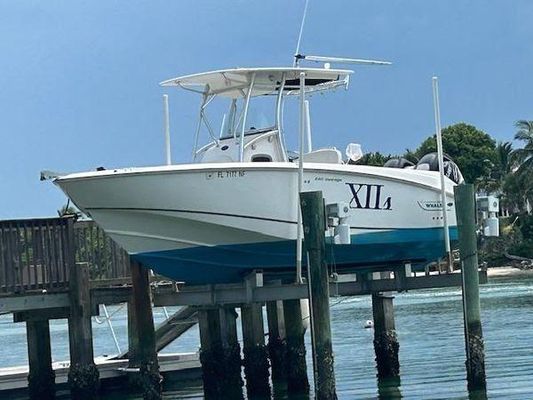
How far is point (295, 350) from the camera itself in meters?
23.8

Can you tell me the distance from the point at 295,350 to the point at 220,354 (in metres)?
1.58

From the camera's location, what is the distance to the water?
2492 centimetres

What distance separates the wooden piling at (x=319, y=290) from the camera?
61.8 feet

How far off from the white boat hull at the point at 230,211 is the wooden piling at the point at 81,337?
0.90 metres

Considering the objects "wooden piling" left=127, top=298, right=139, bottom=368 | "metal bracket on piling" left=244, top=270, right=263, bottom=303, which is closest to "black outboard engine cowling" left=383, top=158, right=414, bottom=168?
"metal bracket on piling" left=244, top=270, right=263, bottom=303

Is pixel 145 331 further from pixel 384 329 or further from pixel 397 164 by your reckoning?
pixel 384 329

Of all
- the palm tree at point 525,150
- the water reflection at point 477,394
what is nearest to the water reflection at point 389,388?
the water reflection at point 477,394

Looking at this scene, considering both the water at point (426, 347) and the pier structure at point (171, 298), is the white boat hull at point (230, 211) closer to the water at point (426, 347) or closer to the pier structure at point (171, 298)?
the pier structure at point (171, 298)

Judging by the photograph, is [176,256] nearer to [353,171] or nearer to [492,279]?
[353,171]

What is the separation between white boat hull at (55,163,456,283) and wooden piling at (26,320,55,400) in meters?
3.26

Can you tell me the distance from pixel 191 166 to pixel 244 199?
100cm

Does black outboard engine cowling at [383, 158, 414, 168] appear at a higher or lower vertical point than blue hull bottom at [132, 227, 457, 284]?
higher

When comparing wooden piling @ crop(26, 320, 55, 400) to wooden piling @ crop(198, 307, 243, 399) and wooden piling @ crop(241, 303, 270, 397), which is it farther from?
wooden piling @ crop(241, 303, 270, 397)

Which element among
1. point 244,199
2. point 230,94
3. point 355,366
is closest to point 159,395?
point 244,199
